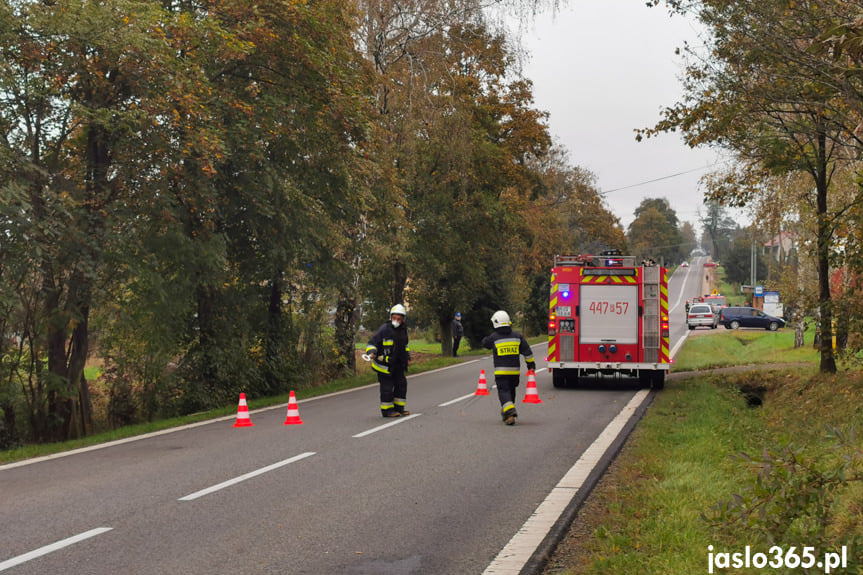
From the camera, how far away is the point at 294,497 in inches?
299

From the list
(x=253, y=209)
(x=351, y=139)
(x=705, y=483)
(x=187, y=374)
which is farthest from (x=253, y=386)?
(x=705, y=483)

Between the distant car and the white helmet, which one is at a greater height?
the white helmet

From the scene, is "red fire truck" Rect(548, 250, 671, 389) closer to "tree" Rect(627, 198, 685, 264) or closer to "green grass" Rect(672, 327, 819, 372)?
"green grass" Rect(672, 327, 819, 372)

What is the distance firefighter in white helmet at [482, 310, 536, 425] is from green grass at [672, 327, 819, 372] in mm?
13770

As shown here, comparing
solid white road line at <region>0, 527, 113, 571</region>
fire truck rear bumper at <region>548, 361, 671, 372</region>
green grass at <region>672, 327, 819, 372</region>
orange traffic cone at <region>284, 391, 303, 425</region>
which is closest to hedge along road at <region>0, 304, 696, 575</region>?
solid white road line at <region>0, 527, 113, 571</region>

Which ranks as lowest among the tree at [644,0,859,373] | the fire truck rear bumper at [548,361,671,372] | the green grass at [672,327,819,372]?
the green grass at [672,327,819,372]

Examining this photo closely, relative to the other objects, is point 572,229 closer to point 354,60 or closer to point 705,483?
point 354,60

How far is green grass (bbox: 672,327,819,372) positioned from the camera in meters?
26.8

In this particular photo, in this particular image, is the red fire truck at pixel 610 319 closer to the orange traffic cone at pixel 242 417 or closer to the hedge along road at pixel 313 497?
the hedge along road at pixel 313 497

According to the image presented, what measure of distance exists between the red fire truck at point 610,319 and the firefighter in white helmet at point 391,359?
5750 mm

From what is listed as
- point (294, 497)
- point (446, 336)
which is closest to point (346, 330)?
point (446, 336)

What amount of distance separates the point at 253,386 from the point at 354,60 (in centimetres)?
781

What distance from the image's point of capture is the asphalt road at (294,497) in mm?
5684

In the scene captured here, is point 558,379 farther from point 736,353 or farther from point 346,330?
point 736,353
